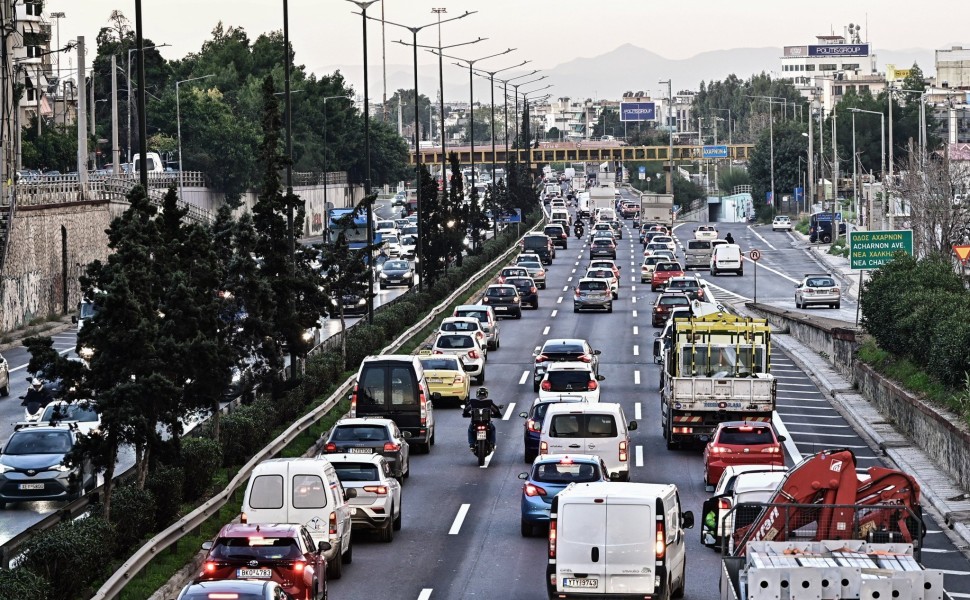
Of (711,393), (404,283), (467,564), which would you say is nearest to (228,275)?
(711,393)

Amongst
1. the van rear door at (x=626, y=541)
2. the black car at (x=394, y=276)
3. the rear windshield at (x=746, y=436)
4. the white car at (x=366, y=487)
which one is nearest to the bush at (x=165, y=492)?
the white car at (x=366, y=487)

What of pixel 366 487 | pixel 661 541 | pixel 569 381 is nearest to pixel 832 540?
pixel 661 541

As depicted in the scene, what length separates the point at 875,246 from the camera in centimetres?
5625

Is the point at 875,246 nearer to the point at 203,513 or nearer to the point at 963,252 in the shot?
the point at 963,252

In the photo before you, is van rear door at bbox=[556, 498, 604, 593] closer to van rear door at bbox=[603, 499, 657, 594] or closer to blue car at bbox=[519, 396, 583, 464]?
van rear door at bbox=[603, 499, 657, 594]

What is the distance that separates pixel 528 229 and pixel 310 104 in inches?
1130

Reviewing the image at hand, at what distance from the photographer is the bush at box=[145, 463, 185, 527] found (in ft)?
82.7

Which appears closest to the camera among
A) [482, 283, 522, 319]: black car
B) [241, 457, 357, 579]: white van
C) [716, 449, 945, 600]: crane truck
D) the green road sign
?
[716, 449, 945, 600]: crane truck

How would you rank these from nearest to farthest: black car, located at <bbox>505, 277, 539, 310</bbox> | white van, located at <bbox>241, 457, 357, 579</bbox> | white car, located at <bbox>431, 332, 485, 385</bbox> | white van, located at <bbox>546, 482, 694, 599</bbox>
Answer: white van, located at <bbox>546, 482, 694, 599</bbox>, white van, located at <bbox>241, 457, 357, 579</bbox>, white car, located at <bbox>431, 332, 485, 385</bbox>, black car, located at <bbox>505, 277, 539, 310</bbox>

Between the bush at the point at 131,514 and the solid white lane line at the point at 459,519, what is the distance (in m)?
→ 5.75

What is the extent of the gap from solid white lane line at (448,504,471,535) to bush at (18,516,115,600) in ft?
27.7

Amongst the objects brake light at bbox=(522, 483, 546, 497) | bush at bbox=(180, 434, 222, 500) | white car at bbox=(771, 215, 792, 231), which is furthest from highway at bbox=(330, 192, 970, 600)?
white car at bbox=(771, 215, 792, 231)

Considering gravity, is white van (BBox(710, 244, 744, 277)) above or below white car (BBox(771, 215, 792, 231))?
below

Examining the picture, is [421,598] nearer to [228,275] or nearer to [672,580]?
[672,580]
